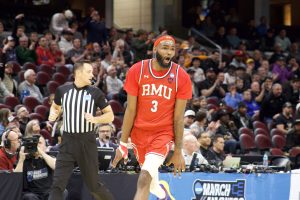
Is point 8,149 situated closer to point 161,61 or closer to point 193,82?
point 161,61

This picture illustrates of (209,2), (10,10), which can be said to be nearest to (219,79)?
(10,10)

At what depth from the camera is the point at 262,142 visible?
16.6 m

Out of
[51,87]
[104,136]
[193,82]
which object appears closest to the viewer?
[104,136]

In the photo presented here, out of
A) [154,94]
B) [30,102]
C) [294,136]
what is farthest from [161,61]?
[294,136]

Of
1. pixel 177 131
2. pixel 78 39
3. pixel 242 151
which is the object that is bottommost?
pixel 242 151

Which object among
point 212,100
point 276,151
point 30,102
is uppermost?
point 30,102

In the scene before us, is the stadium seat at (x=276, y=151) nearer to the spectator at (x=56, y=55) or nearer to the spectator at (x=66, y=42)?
the spectator at (x=56, y=55)

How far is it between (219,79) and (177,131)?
11.7 metres

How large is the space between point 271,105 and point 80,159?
10.4 metres

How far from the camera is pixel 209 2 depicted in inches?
1134

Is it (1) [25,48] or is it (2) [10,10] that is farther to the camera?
(2) [10,10]

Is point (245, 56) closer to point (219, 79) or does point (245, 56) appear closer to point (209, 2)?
point (219, 79)

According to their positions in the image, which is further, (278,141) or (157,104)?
(278,141)

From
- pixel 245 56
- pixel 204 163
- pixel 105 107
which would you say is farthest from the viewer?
pixel 245 56
